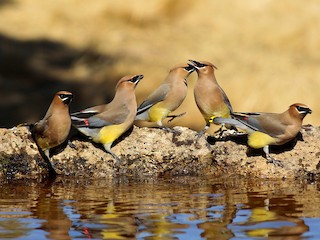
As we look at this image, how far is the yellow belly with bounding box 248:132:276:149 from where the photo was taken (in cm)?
878

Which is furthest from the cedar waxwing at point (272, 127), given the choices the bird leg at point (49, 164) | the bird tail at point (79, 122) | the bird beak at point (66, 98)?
the bird leg at point (49, 164)

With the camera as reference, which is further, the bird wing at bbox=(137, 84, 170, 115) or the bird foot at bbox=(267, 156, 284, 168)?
the bird wing at bbox=(137, 84, 170, 115)

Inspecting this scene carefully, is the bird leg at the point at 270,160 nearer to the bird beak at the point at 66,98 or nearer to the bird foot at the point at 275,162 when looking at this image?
the bird foot at the point at 275,162

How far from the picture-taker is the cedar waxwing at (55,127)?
8.57m

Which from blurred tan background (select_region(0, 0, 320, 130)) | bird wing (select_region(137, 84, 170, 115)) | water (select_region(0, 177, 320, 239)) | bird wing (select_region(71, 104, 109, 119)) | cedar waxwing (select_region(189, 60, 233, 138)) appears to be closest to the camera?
water (select_region(0, 177, 320, 239))

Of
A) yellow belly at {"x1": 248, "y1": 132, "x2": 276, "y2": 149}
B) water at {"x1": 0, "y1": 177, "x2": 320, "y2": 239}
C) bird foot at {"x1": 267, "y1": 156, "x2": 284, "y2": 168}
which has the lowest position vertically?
water at {"x1": 0, "y1": 177, "x2": 320, "y2": 239}

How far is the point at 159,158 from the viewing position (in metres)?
8.82

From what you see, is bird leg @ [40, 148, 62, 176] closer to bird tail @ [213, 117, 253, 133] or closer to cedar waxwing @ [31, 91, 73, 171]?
cedar waxwing @ [31, 91, 73, 171]

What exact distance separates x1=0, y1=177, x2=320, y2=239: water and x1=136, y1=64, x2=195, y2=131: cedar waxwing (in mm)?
983

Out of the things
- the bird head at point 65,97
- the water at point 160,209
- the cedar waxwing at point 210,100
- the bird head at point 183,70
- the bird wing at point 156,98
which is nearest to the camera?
the water at point 160,209

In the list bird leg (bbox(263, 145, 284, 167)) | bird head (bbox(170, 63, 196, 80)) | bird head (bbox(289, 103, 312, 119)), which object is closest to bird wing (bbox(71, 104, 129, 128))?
bird head (bbox(170, 63, 196, 80))

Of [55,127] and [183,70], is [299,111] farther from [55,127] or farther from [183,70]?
[55,127]

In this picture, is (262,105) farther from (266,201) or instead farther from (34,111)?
(266,201)

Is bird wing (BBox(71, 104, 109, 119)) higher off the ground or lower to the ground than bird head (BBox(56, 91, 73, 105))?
lower
